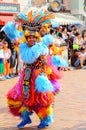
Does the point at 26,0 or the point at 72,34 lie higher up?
the point at 26,0

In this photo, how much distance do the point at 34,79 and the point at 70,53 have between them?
1162 centimetres

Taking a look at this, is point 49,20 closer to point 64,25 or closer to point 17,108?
point 17,108

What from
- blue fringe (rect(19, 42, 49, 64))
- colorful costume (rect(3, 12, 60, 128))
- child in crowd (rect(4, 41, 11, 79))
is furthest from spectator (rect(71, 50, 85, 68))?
blue fringe (rect(19, 42, 49, 64))

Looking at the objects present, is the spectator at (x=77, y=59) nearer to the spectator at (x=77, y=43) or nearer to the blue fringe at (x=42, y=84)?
the spectator at (x=77, y=43)

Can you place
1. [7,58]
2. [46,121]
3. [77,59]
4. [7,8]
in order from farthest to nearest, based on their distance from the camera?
[7,8], [77,59], [7,58], [46,121]

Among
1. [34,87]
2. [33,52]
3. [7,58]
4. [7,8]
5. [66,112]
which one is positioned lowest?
[66,112]

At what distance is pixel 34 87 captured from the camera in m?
6.57

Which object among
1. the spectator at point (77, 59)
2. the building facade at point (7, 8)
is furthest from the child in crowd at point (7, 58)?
the building facade at point (7, 8)

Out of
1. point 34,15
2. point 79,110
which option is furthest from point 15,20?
point 79,110

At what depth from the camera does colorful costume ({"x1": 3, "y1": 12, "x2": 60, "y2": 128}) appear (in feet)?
21.3

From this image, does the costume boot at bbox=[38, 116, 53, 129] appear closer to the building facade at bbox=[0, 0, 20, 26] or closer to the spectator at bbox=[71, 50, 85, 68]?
the spectator at bbox=[71, 50, 85, 68]

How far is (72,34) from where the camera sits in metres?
18.7

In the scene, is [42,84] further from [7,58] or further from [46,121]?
[7,58]

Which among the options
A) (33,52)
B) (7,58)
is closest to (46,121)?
(33,52)
